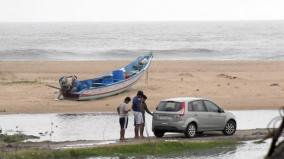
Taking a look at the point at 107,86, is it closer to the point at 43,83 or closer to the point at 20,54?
the point at 43,83

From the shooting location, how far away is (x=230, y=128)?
25.5m

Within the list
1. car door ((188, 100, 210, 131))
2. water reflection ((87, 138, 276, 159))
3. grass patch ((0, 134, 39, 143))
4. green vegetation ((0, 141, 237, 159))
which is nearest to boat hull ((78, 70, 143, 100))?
grass patch ((0, 134, 39, 143))

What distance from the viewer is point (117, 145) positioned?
841 inches

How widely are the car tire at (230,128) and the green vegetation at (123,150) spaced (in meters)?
2.46

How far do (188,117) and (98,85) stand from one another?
1599 centimetres

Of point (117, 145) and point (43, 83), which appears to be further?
point (43, 83)

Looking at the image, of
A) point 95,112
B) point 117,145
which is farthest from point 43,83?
point 117,145

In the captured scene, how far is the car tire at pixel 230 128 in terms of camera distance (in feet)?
83.2

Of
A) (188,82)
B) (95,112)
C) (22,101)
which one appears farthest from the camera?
(188,82)

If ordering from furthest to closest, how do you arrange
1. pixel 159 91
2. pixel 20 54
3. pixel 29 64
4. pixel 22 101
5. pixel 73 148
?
pixel 20 54 → pixel 29 64 → pixel 159 91 → pixel 22 101 → pixel 73 148

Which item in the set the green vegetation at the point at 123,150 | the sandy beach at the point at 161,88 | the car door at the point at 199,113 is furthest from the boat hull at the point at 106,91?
the green vegetation at the point at 123,150

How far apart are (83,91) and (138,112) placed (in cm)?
1488

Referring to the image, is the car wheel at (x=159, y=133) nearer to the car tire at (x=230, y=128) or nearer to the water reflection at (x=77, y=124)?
the water reflection at (x=77, y=124)

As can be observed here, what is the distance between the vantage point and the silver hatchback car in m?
23.6
